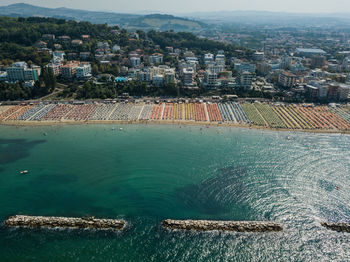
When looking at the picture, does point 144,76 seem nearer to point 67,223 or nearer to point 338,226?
point 67,223

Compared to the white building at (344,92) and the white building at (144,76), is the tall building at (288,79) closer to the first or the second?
the white building at (344,92)

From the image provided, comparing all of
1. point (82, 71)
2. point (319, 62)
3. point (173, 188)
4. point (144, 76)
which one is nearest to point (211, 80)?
point (144, 76)

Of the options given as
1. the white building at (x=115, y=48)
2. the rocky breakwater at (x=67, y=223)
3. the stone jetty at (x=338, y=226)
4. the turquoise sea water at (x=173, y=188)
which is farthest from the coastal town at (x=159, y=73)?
the stone jetty at (x=338, y=226)

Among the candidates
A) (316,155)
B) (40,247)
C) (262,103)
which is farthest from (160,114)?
(40,247)

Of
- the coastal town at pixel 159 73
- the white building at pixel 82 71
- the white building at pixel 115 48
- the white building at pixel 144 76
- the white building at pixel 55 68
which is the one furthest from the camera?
the white building at pixel 115 48

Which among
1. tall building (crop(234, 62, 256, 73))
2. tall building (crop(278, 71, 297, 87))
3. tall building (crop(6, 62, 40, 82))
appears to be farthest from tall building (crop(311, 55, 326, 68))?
tall building (crop(6, 62, 40, 82))

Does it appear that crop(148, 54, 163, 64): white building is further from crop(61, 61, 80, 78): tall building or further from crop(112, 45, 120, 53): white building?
crop(61, 61, 80, 78): tall building

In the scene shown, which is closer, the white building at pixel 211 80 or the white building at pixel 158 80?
the white building at pixel 211 80
